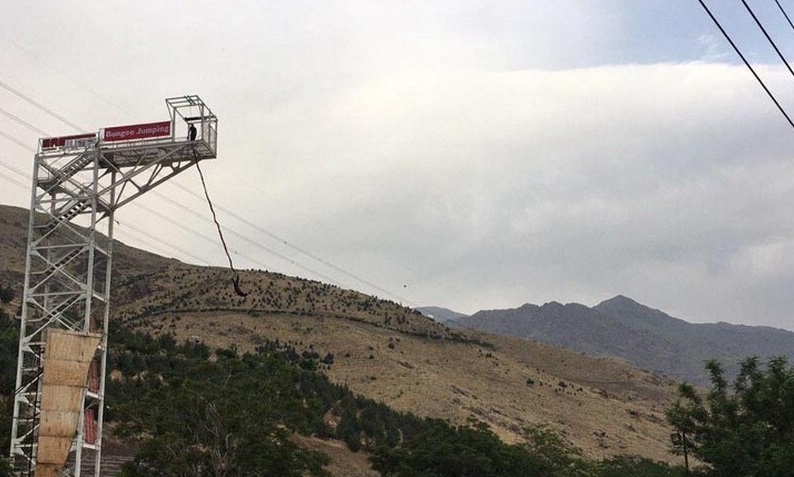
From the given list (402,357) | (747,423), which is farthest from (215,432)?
(402,357)

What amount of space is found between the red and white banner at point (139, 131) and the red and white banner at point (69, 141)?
2.08 feet

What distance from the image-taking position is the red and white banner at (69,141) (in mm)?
30109

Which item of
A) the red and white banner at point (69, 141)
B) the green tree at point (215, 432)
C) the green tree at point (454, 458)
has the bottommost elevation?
the green tree at point (454, 458)

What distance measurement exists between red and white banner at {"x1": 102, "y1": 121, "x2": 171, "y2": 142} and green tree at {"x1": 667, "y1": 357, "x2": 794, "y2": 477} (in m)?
31.9

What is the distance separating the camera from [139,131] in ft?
101

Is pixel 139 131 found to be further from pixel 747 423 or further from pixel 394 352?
pixel 394 352

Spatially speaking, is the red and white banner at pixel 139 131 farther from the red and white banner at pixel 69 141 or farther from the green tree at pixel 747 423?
the green tree at pixel 747 423

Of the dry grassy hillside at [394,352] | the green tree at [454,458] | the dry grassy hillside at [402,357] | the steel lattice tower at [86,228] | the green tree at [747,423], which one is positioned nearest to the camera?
the steel lattice tower at [86,228]

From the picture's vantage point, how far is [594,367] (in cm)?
13325

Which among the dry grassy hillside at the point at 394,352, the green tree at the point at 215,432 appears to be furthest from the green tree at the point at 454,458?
the green tree at the point at 215,432

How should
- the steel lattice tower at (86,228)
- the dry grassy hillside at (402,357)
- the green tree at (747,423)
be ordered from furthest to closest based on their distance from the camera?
the dry grassy hillside at (402,357) → the green tree at (747,423) → the steel lattice tower at (86,228)

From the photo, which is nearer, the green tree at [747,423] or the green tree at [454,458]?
the green tree at [747,423]

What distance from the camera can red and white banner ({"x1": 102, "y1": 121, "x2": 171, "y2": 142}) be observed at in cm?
3058

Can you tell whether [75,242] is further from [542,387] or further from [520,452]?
[542,387]
